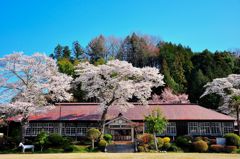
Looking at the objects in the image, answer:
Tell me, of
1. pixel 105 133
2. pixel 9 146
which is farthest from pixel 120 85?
pixel 9 146

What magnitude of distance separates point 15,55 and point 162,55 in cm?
3556

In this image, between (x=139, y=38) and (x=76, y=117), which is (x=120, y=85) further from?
(x=139, y=38)

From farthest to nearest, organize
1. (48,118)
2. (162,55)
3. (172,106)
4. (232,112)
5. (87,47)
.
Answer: (87,47), (162,55), (232,112), (172,106), (48,118)

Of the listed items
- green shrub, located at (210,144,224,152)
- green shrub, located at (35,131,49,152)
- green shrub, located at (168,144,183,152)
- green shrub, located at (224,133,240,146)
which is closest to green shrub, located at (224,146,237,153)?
green shrub, located at (210,144,224,152)

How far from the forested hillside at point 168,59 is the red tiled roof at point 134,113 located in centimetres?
1246

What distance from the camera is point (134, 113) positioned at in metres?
31.4

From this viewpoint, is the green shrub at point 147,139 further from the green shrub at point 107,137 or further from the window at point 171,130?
the window at point 171,130

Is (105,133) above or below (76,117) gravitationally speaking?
below

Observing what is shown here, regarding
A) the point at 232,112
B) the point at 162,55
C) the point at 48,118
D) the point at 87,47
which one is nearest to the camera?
the point at 48,118

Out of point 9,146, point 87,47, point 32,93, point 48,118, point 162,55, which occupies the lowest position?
point 9,146

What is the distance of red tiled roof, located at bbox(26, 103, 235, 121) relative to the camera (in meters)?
29.7

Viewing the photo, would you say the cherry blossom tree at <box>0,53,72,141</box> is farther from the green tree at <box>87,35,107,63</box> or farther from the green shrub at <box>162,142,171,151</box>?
the green tree at <box>87,35,107,63</box>

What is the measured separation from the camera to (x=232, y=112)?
36844 mm

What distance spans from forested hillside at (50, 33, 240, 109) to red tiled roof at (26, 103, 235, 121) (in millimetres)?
12459
